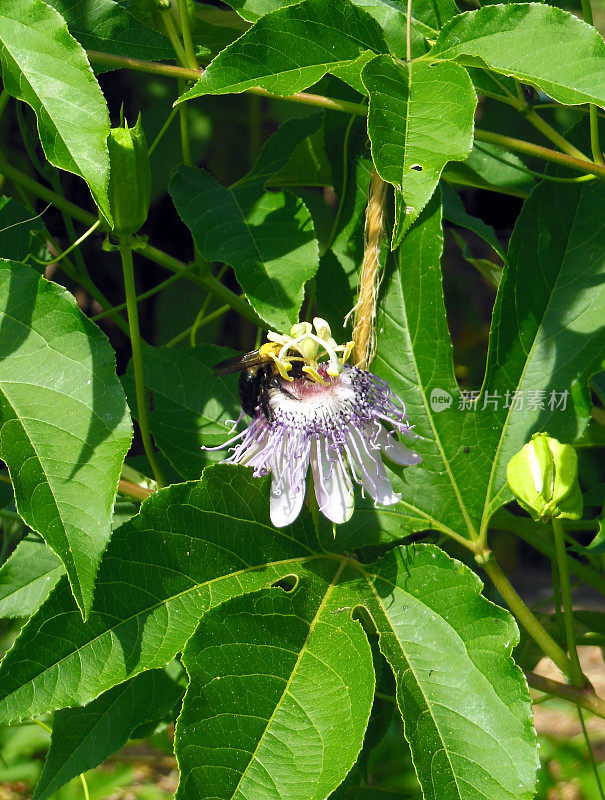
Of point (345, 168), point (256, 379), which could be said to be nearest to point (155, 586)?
point (256, 379)

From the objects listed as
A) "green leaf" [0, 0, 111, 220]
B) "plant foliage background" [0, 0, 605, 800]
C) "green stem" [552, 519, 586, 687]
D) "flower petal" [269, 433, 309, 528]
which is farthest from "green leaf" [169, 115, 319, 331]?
"green stem" [552, 519, 586, 687]

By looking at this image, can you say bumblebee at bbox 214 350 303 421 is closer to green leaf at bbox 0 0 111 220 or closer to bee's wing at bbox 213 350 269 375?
bee's wing at bbox 213 350 269 375

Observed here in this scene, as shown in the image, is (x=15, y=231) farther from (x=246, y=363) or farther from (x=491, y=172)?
(x=491, y=172)

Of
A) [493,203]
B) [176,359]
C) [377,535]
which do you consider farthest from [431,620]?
[493,203]

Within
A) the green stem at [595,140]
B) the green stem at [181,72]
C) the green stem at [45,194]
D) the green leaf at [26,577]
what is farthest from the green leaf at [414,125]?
the green leaf at [26,577]

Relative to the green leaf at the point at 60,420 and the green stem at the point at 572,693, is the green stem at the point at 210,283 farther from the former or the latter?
the green stem at the point at 572,693
